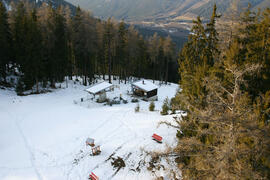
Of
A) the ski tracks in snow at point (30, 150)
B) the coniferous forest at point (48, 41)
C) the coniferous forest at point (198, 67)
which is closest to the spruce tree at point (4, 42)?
the coniferous forest at point (48, 41)

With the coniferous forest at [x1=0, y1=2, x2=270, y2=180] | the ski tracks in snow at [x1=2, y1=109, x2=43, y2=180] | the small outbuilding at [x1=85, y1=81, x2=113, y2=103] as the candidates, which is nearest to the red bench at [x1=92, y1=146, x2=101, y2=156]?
the ski tracks in snow at [x1=2, y1=109, x2=43, y2=180]

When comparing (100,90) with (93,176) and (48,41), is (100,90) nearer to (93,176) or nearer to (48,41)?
(48,41)

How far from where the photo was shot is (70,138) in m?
15.8

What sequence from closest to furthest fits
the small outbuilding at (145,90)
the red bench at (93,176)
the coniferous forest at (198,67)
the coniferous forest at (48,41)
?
the coniferous forest at (198,67), the red bench at (93,176), the coniferous forest at (48,41), the small outbuilding at (145,90)

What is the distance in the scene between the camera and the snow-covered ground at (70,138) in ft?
39.2

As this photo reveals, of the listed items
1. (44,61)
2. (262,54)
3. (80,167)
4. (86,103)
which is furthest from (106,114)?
(262,54)

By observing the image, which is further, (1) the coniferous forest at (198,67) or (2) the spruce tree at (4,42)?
(2) the spruce tree at (4,42)

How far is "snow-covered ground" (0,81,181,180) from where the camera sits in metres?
11.9

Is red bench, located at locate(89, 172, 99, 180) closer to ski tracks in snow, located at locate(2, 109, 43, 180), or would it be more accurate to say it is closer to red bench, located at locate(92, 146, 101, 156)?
red bench, located at locate(92, 146, 101, 156)

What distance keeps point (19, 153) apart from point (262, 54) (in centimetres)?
1824

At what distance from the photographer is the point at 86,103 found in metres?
25.5

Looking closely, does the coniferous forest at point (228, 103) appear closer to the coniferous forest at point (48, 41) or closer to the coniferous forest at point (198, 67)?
the coniferous forest at point (198, 67)

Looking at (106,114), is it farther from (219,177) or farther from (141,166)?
(219,177)

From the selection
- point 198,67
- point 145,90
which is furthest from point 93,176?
point 145,90
